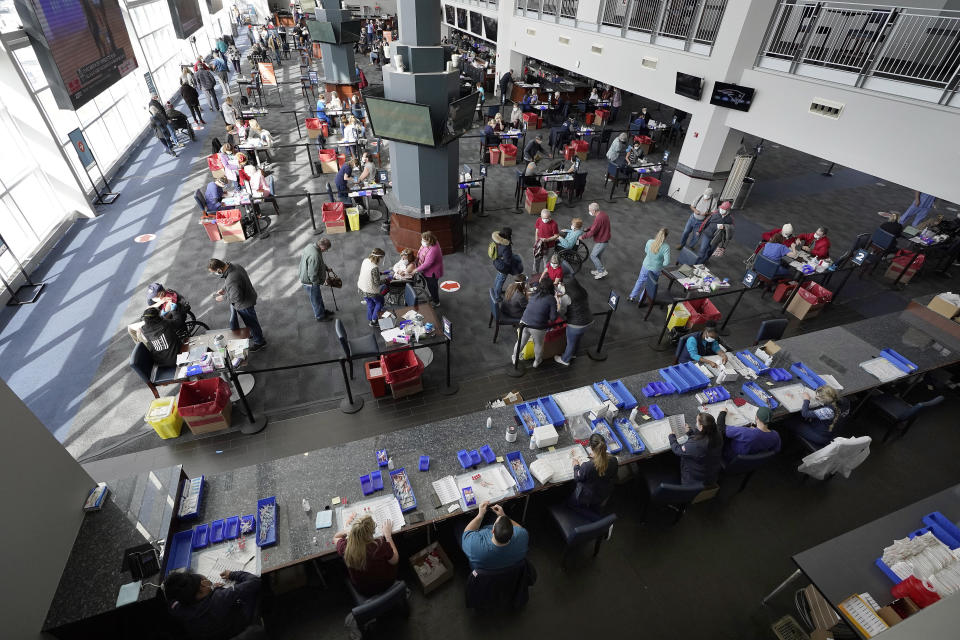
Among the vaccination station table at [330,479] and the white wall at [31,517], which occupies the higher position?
the white wall at [31,517]

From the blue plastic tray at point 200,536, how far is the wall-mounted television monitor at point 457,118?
766 centimetres

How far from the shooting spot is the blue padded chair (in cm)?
614

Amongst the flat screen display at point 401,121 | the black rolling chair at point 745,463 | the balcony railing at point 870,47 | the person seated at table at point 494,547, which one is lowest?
the black rolling chair at point 745,463

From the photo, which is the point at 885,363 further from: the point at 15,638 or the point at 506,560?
the point at 15,638

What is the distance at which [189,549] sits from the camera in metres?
4.14

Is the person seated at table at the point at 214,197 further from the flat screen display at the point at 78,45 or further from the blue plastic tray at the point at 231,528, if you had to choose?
the blue plastic tray at the point at 231,528

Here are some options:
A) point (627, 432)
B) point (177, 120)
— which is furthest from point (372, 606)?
point (177, 120)

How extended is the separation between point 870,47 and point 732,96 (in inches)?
106

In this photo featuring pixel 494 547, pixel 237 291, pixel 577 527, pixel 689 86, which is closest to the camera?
pixel 494 547

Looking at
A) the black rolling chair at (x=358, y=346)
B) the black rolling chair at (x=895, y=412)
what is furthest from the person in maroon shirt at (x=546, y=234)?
the black rolling chair at (x=895, y=412)

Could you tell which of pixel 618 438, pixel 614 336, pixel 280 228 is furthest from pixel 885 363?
pixel 280 228

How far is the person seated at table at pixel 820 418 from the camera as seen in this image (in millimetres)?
5680

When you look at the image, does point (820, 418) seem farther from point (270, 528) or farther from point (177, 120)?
point (177, 120)

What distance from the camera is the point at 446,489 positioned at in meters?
4.79
